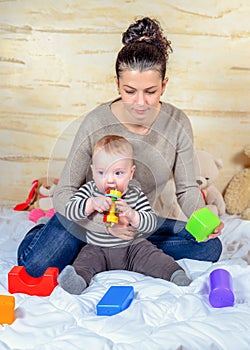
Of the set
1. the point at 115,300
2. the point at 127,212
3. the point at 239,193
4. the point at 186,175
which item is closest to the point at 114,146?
the point at 127,212

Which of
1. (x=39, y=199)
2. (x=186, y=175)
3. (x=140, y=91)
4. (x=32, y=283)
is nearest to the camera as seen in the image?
(x=32, y=283)

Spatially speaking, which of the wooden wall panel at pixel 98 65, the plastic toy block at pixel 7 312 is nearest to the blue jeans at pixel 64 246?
the plastic toy block at pixel 7 312

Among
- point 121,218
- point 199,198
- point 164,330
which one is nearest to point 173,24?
point 199,198

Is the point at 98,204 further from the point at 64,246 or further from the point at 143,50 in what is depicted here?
the point at 143,50

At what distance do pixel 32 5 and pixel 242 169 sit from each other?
1168mm

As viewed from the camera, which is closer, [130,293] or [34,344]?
[34,344]

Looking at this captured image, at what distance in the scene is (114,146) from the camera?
1.46 meters

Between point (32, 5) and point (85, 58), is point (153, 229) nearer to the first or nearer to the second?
point (85, 58)

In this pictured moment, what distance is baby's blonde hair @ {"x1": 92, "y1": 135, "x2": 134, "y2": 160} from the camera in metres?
1.46

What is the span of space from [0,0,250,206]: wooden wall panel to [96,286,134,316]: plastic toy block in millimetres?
1284

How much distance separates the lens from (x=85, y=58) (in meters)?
2.46

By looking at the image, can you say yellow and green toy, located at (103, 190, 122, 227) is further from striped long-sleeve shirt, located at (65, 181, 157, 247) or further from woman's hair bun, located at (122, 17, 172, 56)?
woman's hair bun, located at (122, 17, 172, 56)

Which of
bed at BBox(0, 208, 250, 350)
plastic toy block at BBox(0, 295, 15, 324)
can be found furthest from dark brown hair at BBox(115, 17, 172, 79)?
plastic toy block at BBox(0, 295, 15, 324)

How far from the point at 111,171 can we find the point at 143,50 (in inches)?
14.6
